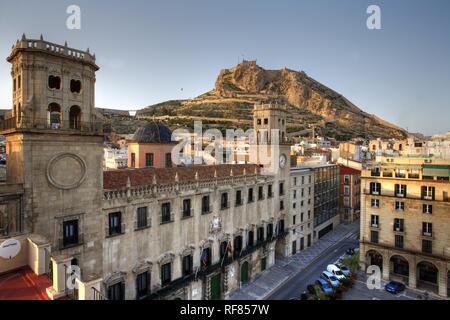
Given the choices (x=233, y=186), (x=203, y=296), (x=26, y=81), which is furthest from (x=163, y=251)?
(x=26, y=81)

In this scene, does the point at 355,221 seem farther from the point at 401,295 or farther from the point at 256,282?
the point at 256,282

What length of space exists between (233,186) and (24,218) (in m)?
24.8

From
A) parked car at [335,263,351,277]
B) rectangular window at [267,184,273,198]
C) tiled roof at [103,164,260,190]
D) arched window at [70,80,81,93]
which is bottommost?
parked car at [335,263,351,277]

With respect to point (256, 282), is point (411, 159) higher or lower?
higher

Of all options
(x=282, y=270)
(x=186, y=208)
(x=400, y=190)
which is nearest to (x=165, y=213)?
(x=186, y=208)

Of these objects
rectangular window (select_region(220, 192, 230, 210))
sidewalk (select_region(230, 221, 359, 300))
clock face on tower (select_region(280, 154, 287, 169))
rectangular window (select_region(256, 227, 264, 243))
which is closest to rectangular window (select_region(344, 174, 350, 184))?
sidewalk (select_region(230, 221, 359, 300))

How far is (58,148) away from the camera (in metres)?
22.1

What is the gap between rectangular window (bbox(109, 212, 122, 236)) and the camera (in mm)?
25867

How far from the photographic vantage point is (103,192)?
982 inches

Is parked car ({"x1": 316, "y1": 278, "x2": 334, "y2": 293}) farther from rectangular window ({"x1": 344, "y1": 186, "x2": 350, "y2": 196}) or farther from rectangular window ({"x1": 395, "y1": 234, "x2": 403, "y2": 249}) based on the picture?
rectangular window ({"x1": 344, "y1": 186, "x2": 350, "y2": 196})

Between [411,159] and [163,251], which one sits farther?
[411,159]

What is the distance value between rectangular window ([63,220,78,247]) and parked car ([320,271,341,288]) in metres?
34.4

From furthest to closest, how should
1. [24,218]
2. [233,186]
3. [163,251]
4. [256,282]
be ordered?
[256,282] < [233,186] < [163,251] < [24,218]

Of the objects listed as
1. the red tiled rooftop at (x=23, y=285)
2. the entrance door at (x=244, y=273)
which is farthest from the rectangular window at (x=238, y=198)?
the red tiled rooftop at (x=23, y=285)
